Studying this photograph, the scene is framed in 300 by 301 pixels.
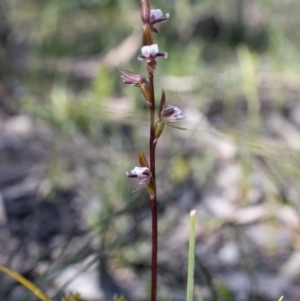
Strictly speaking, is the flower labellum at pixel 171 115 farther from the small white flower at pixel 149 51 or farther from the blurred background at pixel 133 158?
the blurred background at pixel 133 158

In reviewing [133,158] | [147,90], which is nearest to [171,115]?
[147,90]

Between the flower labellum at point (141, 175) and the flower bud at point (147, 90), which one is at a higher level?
the flower bud at point (147, 90)

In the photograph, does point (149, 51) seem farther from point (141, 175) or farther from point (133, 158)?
point (133, 158)

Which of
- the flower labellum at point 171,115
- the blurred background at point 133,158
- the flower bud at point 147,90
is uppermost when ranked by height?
the flower bud at point 147,90

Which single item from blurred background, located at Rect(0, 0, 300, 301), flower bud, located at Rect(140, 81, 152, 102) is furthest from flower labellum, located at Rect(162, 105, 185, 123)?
blurred background, located at Rect(0, 0, 300, 301)

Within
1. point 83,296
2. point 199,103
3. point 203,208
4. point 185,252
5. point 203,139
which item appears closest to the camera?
point 83,296

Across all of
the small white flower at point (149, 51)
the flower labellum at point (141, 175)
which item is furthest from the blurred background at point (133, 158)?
the small white flower at point (149, 51)

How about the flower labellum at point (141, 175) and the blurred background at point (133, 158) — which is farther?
the blurred background at point (133, 158)

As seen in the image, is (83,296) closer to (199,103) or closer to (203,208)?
(203,208)

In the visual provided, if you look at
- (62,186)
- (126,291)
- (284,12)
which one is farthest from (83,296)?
(284,12)
